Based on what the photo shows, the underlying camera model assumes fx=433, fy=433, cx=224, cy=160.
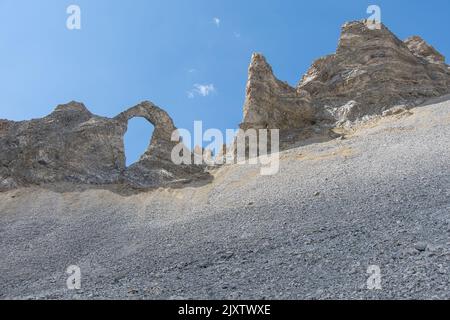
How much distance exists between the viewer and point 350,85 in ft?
125

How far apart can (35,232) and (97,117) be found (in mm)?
14421

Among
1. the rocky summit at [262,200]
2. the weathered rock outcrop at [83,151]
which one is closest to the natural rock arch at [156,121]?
the weathered rock outcrop at [83,151]

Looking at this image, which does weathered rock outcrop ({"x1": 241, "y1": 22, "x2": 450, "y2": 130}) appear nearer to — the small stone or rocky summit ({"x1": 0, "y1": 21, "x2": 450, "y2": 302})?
rocky summit ({"x1": 0, "y1": 21, "x2": 450, "y2": 302})

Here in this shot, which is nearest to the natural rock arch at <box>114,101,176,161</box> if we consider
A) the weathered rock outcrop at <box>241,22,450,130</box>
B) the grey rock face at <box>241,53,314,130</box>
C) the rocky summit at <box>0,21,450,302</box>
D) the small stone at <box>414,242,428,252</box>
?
the rocky summit at <box>0,21,450,302</box>

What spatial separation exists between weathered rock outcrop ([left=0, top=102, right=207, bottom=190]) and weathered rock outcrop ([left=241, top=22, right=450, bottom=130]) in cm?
767

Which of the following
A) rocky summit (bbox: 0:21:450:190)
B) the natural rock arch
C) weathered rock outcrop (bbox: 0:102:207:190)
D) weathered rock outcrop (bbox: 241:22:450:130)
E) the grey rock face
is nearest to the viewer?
weathered rock outcrop (bbox: 0:102:207:190)

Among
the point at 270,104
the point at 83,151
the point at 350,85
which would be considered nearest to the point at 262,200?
the point at 83,151

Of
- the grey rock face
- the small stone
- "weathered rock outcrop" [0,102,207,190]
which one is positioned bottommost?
the small stone

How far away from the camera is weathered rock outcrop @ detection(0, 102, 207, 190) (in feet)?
90.7

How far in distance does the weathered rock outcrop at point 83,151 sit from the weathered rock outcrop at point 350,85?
767 cm

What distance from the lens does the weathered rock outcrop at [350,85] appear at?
3503 cm

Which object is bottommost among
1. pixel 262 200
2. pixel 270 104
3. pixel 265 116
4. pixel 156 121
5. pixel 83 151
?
pixel 262 200

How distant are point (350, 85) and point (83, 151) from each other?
76.2ft

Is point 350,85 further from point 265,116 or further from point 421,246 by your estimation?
point 421,246
